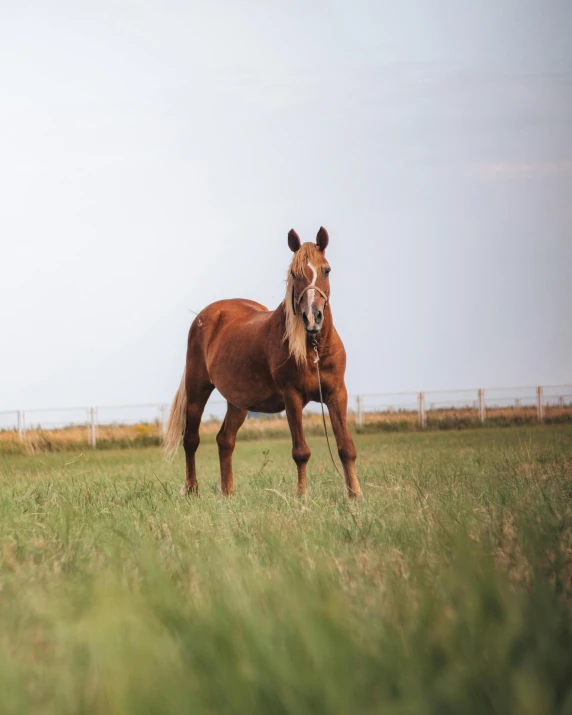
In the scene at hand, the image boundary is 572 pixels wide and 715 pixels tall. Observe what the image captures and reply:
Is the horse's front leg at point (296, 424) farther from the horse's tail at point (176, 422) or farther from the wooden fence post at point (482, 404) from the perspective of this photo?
the wooden fence post at point (482, 404)

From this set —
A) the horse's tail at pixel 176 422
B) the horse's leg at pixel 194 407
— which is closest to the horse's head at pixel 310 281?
the horse's leg at pixel 194 407

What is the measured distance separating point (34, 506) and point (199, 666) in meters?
4.46

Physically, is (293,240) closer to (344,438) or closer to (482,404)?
(344,438)

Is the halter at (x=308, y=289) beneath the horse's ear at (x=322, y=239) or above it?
beneath

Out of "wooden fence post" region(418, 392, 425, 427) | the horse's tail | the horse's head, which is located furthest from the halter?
"wooden fence post" region(418, 392, 425, 427)

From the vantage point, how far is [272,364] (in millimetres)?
7445

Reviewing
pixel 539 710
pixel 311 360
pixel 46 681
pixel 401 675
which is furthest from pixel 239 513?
pixel 539 710

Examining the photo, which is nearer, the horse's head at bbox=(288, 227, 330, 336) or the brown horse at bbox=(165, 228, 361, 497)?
the horse's head at bbox=(288, 227, 330, 336)

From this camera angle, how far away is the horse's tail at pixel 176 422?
9.16 metres

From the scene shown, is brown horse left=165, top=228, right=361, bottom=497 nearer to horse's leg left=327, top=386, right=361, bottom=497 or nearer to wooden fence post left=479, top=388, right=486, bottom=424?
horse's leg left=327, top=386, right=361, bottom=497

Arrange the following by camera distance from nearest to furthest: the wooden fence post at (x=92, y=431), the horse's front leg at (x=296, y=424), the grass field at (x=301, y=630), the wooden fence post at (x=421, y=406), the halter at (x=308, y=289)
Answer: the grass field at (x=301, y=630), the halter at (x=308, y=289), the horse's front leg at (x=296, y=424), the wooden fence post at (x=92, y=431), the wooden fence post at (x=421, y=406)

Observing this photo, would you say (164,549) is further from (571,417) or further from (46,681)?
(571,417)

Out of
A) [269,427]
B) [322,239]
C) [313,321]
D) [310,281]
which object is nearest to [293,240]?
[322,239]

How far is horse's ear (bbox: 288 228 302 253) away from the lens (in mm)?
7242
